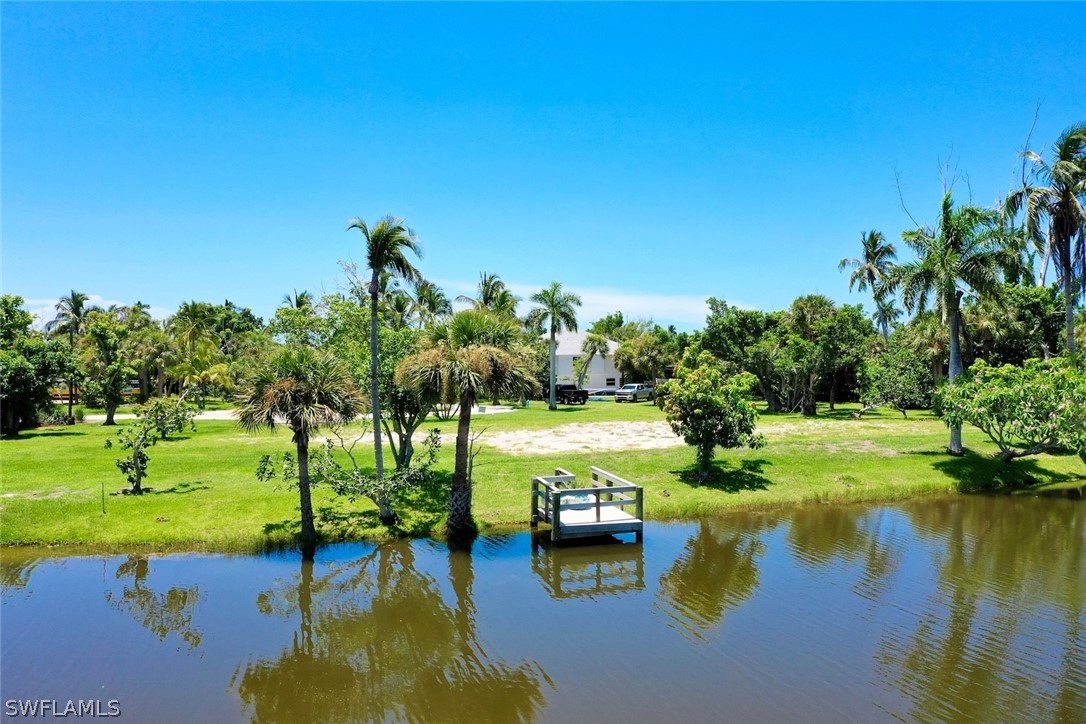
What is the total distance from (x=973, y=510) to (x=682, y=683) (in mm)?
15418

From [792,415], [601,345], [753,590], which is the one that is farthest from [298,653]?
[601,345]

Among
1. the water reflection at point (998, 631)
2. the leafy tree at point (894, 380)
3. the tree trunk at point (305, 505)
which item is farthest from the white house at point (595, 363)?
the tree trunk at point (305, 505)

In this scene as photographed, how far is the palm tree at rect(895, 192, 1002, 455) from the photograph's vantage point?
23938 millimetres

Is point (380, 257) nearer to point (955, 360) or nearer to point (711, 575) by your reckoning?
point (711, 575)

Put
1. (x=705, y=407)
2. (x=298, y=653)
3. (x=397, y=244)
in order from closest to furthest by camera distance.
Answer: (x=298, y=653)
(x=397, y=244)
(x=705, y=407)

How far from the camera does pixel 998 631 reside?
1127 cm

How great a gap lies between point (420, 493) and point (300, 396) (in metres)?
6.30

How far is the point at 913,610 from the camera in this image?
40.5ft

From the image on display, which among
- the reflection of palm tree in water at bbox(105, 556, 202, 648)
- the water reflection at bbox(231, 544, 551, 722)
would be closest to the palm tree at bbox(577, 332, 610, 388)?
the water reflection at bbox(231, 544, 551, 722)

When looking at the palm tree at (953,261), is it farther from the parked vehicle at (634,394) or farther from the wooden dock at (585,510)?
the parked vehicle at (634,394)

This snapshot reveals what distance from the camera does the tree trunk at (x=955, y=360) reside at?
81.0ft

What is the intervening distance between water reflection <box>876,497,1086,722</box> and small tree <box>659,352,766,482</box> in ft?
19.5

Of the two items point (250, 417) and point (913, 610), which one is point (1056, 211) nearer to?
point (913, 610)

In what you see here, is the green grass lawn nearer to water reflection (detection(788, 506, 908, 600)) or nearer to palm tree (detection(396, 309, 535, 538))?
palm tree (detection(396, 309, 535, 538))
